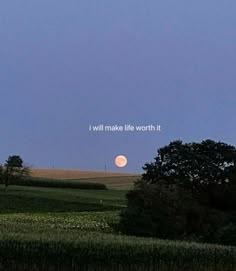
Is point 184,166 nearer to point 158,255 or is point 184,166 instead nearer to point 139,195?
point 139,195

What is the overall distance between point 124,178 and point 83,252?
4558 inches

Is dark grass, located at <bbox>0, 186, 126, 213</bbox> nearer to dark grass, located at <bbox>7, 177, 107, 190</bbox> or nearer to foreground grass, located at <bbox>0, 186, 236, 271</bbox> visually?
dark grass, located at <bbox>7, 177, 107, 190</bbox>

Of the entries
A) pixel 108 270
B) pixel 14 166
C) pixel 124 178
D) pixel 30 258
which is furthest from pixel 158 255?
pixel 124 178

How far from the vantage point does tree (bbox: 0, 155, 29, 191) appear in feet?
338

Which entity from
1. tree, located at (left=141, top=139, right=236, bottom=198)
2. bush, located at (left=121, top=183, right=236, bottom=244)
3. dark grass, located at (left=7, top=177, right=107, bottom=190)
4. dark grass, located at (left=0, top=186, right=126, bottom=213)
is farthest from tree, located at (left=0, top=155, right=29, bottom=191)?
bush, located at (left=121, top=183, right=236, bottom=244)

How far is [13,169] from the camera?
4144 inches

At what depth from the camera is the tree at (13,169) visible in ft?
338

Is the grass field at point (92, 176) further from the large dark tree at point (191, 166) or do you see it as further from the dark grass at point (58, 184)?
the large dark tree at point (191, 166)

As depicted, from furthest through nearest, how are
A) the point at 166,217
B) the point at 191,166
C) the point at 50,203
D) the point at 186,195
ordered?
the point at 50,203, the point at 191,166, the point at 186,195, the point at 166,217

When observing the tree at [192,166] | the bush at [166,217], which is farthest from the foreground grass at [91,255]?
the tree at [192,166]

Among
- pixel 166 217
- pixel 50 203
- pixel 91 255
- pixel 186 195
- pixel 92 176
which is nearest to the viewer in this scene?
pixel 91 255

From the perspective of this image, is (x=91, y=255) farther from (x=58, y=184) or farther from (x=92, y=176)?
(x=92, y=176)

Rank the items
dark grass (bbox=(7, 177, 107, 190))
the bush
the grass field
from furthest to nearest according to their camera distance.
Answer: the grass field < dark grass (bbox=(7, 177, 107, 190)) < the bush

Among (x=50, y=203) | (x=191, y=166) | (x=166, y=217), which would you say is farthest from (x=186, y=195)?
(x=50, y=203)
